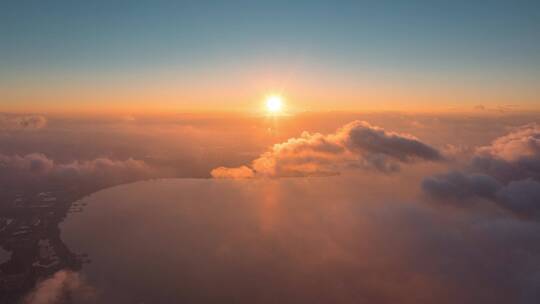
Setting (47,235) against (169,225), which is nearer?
(47,235)

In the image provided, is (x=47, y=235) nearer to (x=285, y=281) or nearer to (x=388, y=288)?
(x=285, y=281)

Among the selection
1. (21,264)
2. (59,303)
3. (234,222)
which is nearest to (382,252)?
(234,222)

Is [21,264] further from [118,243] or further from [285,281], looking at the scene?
[285,281]

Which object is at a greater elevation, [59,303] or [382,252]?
[59,303]

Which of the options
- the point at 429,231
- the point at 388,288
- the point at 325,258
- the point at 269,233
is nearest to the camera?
the point at 388,288

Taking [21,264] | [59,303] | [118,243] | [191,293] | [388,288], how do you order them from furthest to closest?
[118,243]
[21,264]
[388,288]
[191,293]
[59,303]

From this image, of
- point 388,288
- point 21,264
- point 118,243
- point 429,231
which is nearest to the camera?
point 388,288

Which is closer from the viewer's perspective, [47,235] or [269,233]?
[47,235]

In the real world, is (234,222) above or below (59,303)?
below

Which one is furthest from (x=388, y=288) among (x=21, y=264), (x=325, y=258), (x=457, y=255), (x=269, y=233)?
(x=21, y=264)
